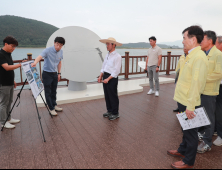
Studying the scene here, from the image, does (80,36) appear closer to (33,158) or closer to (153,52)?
(153,52)

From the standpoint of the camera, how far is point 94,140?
221 centimetres

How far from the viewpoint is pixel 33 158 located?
71.4 inches

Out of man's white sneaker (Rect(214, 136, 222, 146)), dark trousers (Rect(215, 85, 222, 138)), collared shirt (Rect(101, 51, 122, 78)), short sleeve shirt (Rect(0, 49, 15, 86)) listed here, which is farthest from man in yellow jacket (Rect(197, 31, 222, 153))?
short sleeve shirt (Rect(0, 49, 15, 86))

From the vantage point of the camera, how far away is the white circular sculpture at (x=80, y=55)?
4150mm

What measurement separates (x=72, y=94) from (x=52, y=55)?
4.77 feet

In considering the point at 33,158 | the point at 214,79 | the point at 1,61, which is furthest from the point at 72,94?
the point at 214,79

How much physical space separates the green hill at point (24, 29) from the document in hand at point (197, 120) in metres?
15.7

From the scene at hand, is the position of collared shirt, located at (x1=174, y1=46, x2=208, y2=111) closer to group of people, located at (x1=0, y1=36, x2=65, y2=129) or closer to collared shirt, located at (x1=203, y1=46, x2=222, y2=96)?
collared shirt, located at (x1=203, y1=46, x2=222, y2=96)

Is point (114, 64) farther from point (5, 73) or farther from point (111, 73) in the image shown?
point (5, 73)

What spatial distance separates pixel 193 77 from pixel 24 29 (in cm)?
2084

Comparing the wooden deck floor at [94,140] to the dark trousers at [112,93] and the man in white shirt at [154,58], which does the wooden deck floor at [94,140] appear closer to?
the dark trousers at [112,93]

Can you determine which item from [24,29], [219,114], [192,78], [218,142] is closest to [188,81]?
[192,78]

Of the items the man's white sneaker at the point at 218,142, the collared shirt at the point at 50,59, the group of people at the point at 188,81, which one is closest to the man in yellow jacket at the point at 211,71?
the group of people at the point at 188,81

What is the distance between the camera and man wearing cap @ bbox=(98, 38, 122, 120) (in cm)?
274
